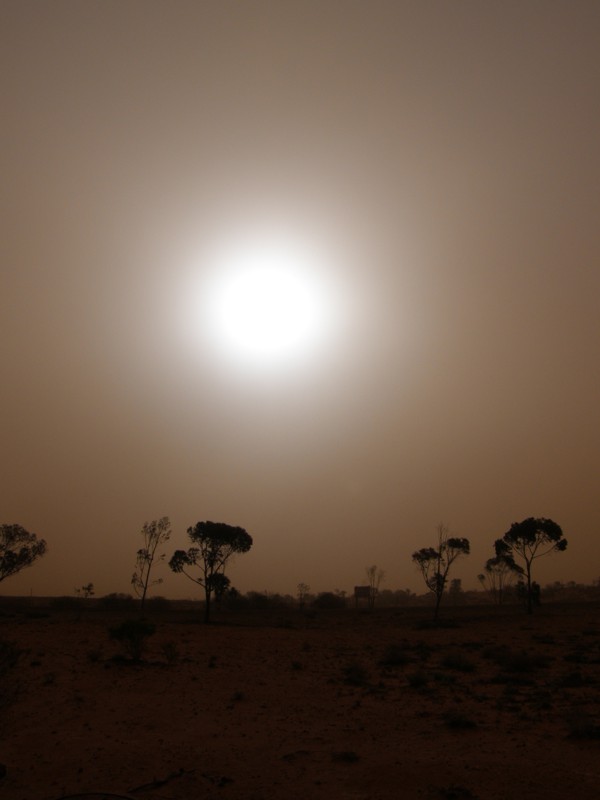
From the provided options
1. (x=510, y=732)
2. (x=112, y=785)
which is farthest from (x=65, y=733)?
(x=510, y=732)

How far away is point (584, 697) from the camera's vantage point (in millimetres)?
17969

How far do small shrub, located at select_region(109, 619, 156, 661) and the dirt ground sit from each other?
61 centimetres

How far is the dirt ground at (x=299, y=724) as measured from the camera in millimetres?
11852

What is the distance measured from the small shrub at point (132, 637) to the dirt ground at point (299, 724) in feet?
1.99

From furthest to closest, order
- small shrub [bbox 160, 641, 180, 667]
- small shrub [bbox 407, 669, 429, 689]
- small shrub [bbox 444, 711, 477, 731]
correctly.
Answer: small shrub [bbox 160, 641, 180, 667], small shrub [bbox 407, 669, 429, 689], small shrub [bbox 444, 711, 477, 731]

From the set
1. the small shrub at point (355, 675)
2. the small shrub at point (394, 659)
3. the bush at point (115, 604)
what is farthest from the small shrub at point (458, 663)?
the bush at point (115, 604)

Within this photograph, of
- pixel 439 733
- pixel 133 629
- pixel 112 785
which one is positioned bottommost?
pixel 112 785

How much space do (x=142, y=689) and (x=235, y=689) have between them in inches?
124

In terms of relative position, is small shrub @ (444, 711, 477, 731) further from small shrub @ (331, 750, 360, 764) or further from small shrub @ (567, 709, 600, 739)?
small shrub @ (331, 750, 360, 764)

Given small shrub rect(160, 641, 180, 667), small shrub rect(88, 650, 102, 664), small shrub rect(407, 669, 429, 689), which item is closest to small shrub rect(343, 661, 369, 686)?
small shrub rect(407, 669, 429, 689)

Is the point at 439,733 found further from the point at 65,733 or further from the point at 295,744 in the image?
the point at 65,733

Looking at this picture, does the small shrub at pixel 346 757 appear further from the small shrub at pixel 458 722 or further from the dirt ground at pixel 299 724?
the small shrub at pixel 458 722

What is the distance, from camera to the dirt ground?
11.9 meters

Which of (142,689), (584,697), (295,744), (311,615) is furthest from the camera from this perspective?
(311,615)
